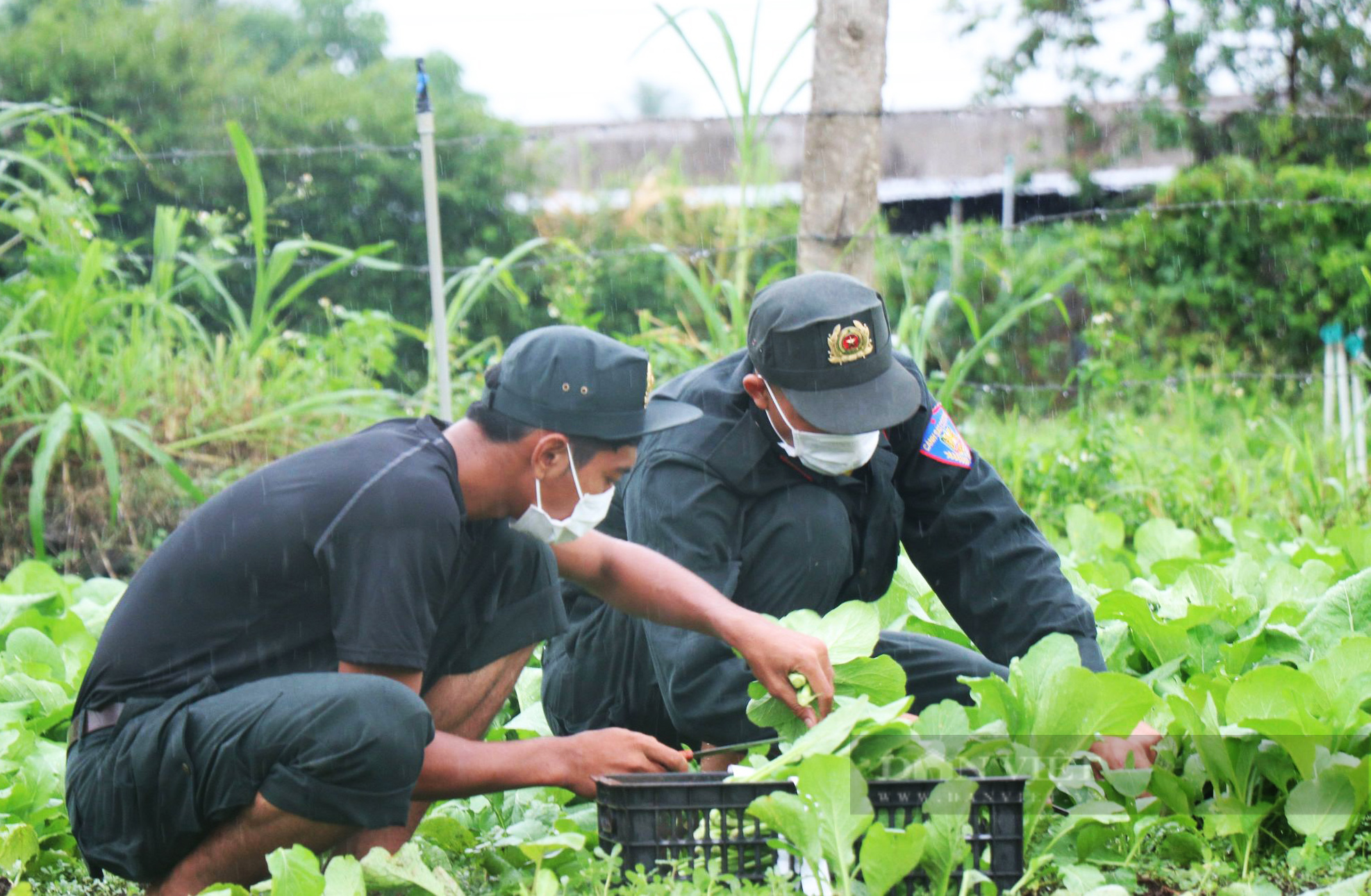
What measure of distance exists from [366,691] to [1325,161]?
327 inches

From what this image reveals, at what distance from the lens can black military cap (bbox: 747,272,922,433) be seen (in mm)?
2412

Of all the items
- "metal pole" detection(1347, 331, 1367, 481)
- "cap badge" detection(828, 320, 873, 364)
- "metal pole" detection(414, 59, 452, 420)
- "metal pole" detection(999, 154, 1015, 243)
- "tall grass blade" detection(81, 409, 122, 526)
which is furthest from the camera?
"metal pole" detection(999, 154, 1015, 243)

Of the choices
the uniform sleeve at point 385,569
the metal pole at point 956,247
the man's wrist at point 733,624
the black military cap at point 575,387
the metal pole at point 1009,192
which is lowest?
the man's wrist at point 733,624

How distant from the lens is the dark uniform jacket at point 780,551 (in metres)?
2.45

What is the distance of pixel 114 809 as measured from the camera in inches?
76.4

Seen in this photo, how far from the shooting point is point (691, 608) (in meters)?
2.21

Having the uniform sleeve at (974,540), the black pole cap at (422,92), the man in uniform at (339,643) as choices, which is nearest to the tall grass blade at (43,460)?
the black pole cap at (422,92)

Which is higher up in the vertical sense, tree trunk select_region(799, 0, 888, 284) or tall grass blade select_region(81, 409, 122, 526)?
tree trunk select_region(799, 0, 888, 284)

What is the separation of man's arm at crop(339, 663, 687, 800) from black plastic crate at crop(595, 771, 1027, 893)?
0.36 feet

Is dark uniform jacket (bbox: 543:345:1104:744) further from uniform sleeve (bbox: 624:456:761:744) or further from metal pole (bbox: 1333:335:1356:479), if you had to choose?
metal pole (bbox: 1333:335:1356:479)

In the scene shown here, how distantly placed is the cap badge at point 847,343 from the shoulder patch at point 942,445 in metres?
0.28

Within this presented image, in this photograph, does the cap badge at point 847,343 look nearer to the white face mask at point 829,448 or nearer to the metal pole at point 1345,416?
the white face mask at point 829,448

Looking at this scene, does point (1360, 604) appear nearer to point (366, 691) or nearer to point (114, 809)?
point (366, 691)

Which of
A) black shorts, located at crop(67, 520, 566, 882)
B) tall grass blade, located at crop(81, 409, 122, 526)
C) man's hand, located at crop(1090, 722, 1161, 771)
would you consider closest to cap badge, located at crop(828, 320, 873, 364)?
man's hand, located at crop(1090, 722, 1161, 771)
